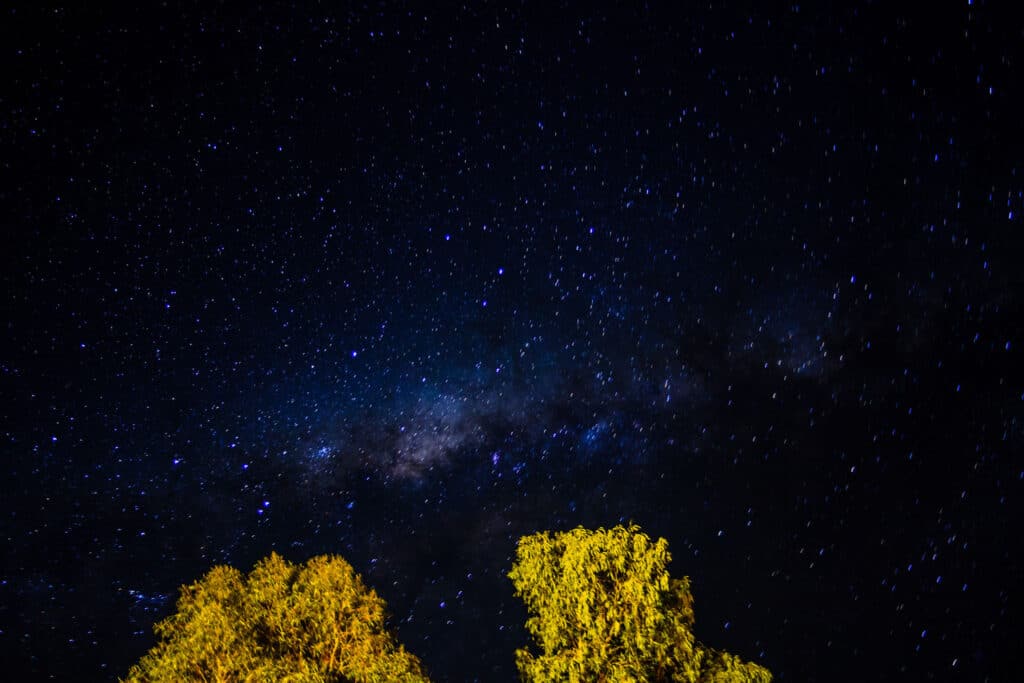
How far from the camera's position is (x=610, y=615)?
1034cm

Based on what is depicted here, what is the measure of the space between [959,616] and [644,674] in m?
65.3

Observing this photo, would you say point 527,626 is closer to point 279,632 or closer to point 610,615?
point 610,615

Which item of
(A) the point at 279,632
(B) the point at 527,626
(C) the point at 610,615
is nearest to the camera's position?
(C) the point at 610,615

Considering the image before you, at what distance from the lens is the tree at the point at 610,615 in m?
9.99

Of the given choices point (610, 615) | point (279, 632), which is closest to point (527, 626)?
point (610, 615)

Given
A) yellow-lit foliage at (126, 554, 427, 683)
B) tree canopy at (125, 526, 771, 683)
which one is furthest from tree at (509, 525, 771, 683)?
yellow-lit foliage at (126, 554, 427, 683)

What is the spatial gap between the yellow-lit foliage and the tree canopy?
2 cm

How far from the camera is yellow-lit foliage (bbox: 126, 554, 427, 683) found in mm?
10773

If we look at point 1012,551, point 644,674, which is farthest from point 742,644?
point 644,674

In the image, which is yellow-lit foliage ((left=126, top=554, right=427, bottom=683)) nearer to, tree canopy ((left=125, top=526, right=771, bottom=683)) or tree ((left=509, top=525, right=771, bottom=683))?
tree canopy ((left=125, top=526, right=771, bottom=683))

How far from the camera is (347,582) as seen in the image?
40.6ft

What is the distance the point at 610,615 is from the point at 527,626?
1.73 meters

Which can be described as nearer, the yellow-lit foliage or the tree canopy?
the tree canopy

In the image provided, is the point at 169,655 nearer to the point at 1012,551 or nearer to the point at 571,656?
the point at 571,656
